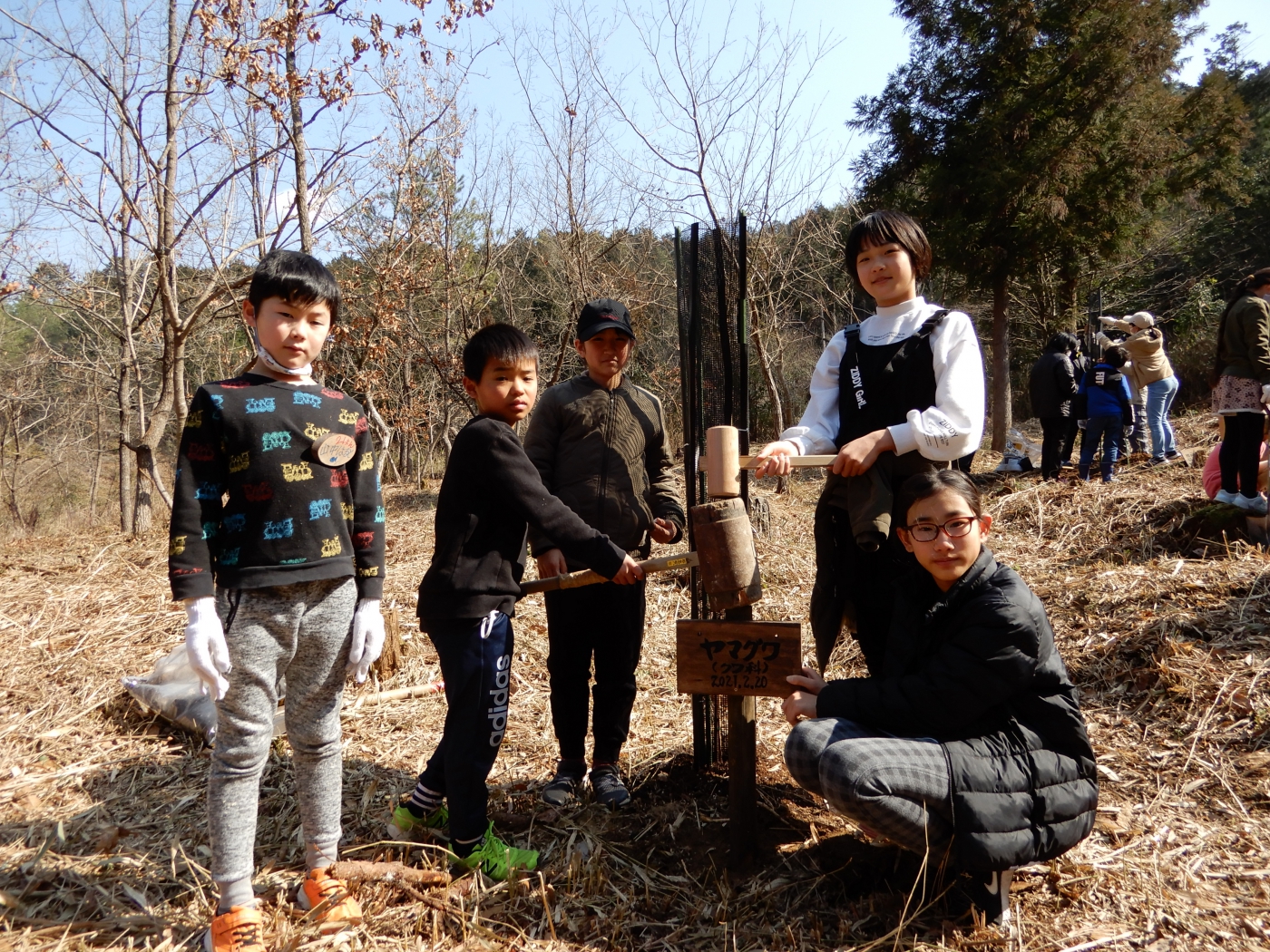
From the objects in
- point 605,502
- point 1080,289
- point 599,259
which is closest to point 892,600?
point 605,502

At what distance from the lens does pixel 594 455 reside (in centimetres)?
276

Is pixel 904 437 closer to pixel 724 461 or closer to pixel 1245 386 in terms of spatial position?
pixel 724 461

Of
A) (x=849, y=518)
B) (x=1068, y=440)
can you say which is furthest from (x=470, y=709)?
(x=1068, y=440)

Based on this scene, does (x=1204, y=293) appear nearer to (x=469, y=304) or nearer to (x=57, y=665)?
(x=469, y=304)

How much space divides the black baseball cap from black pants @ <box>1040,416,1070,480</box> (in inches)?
302

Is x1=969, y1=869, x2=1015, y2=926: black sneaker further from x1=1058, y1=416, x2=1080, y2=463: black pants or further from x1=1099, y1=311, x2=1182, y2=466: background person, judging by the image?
x1=1058, y1=416, x2=1080, y2=463: black pants

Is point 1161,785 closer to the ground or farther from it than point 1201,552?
closer to the ground

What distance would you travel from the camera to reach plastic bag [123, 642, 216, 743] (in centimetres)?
326

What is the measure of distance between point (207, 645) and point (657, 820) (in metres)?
1.55

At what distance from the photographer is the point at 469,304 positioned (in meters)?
11.4

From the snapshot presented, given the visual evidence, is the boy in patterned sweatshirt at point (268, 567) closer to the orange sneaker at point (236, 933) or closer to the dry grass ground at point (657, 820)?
the orange sneaker at point (236, 933)

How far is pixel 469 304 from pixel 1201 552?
9337mm

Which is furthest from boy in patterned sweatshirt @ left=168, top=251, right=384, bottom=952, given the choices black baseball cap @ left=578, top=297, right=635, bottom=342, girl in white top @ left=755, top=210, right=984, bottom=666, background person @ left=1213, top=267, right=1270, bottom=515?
background person @ left=1213, top=267, right=1270, bottom=515

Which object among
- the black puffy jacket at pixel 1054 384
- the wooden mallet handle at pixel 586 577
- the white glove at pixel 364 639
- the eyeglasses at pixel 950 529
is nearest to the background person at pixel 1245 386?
the black puffy jacket at pixel 1054 384
